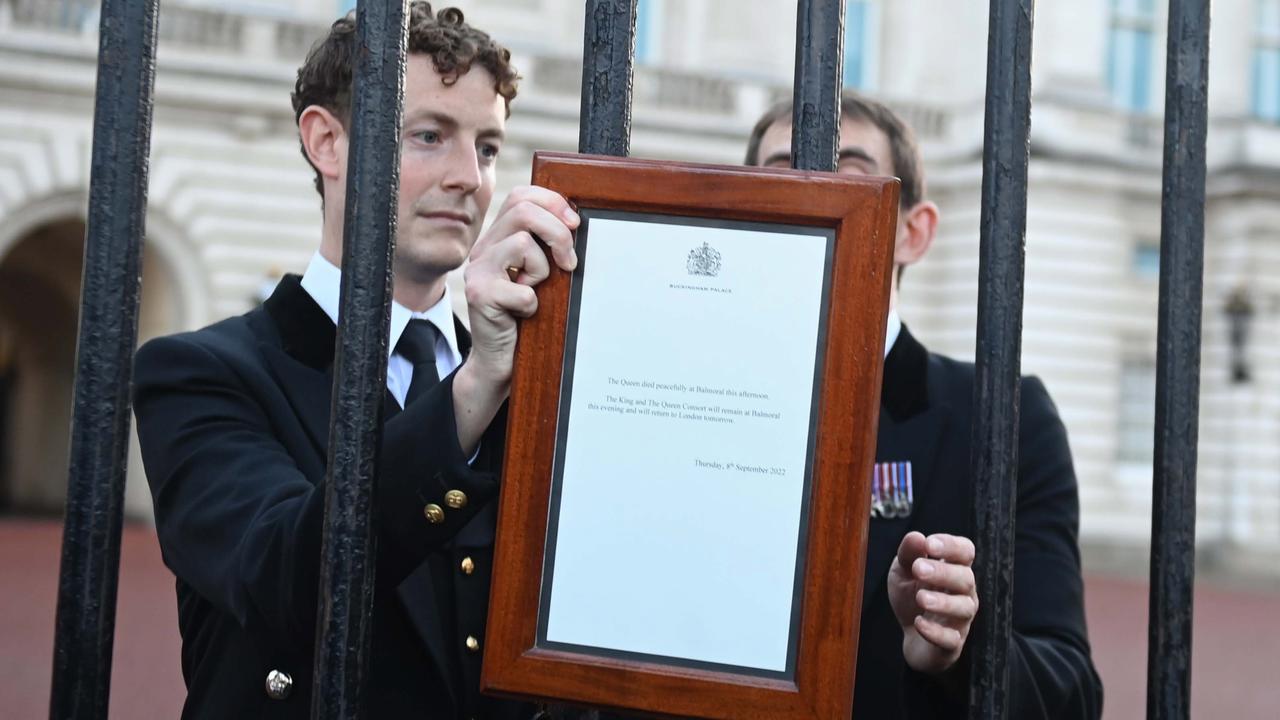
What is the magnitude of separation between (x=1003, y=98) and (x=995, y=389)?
0.27 m

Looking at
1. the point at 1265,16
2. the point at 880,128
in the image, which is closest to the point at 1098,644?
the point at 880,128

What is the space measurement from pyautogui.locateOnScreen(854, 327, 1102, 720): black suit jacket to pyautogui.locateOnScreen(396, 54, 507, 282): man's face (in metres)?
0.71

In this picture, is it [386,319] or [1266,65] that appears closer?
[386,319]

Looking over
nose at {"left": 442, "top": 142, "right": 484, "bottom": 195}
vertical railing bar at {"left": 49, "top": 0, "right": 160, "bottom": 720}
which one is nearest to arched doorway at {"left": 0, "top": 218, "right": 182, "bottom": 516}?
nose at {"left": 442, "top": 142, "right": 484, "bottom": 195}

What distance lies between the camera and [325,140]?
2.02 metres

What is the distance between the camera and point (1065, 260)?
19.8 m

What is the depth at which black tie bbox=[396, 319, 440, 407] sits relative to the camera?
6.03ft

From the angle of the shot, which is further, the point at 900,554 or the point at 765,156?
the point at 765,156

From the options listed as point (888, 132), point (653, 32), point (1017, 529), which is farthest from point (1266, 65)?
point (1017, 529)

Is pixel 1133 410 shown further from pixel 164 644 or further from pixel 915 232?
pixel 915 232

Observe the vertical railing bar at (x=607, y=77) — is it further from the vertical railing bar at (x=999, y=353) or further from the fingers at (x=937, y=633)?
the fingers at (x=937, y=633)

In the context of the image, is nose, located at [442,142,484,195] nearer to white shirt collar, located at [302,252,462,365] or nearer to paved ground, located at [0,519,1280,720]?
white shirt collar, located at [302,252,462,365]

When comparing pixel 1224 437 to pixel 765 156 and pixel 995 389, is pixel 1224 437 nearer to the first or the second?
pixel 765 156

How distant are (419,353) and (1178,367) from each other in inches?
37.9
